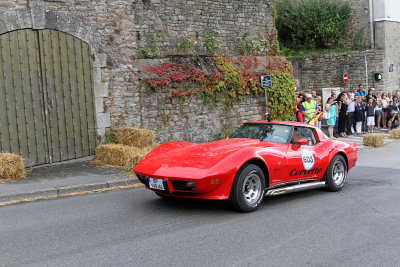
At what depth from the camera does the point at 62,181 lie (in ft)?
29.4

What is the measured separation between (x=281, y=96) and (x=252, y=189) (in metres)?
11.4

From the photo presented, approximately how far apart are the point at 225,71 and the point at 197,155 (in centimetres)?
940

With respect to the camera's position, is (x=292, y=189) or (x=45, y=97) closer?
(x=292, y=189)

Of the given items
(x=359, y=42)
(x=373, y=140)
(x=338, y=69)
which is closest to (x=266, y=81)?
(x=373, y=140)

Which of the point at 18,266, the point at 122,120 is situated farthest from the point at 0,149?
the point at 18,266

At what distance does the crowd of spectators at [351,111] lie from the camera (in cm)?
1688

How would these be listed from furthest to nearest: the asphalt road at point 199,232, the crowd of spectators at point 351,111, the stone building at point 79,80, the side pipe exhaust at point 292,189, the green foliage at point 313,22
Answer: the green foliage at point 313,22
the crowd of spectators at point 351,111
the stone building at point 79,80
the side pipe exhaust at point 292,189
the asphalt road at point 199,232

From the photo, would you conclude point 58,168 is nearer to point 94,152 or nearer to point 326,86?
point 94,152

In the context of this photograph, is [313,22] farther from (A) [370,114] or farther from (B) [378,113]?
(A) [370,114]

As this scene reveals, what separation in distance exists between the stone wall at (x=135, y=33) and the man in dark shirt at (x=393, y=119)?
898cm

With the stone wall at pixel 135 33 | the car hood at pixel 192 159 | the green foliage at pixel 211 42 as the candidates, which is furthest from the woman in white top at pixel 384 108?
the car hood at pixel 192 159

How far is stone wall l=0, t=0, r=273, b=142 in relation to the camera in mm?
11297

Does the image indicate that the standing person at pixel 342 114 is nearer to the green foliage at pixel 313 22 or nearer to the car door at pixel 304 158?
the green foliage at pixel 313 22

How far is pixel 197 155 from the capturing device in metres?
6.64
